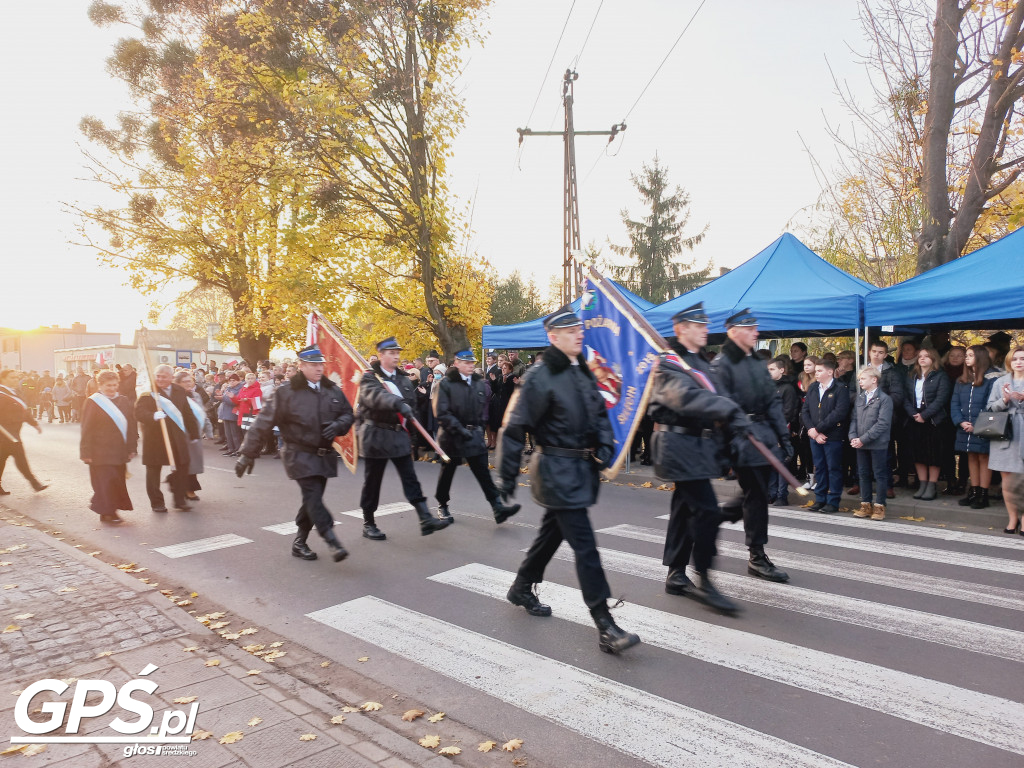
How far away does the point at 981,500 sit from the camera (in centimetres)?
805

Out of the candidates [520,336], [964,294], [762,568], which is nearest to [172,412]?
[762,568]

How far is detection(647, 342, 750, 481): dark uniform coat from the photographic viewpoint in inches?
177

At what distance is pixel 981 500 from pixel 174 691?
858 cm

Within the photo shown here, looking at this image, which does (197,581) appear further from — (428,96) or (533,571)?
(428,96)

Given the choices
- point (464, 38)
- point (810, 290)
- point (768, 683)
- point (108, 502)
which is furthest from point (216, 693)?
point (464, 38)

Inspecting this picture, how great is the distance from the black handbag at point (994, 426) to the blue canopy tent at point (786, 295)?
6.72ft

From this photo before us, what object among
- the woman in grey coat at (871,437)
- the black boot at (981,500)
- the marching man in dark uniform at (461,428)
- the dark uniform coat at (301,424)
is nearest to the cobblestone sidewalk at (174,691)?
the dark uniform coat at (301,424)

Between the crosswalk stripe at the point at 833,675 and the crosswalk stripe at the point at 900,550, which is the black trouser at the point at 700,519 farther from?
the crosswalk stripe at the point at 900,550

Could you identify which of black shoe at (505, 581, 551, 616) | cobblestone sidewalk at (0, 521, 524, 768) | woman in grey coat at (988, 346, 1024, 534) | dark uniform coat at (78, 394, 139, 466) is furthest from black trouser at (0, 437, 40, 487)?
woman in grey coat at (988, 346, 1024, 534)

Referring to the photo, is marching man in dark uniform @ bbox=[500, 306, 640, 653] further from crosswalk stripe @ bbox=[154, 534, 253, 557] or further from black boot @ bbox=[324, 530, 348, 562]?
crosswalk stripe @ bbox=[154, 534, 253, 557]

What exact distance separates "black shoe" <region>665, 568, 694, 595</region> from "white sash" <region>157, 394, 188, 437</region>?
7.04 meters

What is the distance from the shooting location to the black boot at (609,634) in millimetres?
4160

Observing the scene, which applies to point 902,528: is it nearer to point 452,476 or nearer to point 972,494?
point 972,494

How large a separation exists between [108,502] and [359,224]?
13879mm
